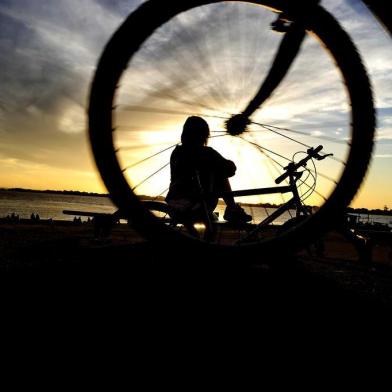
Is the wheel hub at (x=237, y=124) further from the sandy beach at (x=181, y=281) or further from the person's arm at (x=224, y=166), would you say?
the sandy beach at (x=181, y=281)

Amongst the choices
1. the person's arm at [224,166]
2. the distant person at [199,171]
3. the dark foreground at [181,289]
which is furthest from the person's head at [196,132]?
the dark foreground at [181,289]

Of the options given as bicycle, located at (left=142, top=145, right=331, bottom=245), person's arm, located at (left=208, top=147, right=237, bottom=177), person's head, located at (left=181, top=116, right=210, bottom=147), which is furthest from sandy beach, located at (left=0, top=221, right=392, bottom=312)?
person's head, located at (left=181, top=116, right=210, bottom=147)

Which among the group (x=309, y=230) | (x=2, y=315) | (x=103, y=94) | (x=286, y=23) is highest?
(x=286, y=23)

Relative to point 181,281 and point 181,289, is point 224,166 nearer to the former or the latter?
point 181,281

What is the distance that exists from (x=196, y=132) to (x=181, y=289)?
1.61 metres

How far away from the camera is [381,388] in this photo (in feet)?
2.80

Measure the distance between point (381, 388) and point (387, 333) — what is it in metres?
0.53

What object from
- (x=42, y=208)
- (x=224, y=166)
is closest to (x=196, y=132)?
(x=224, y=166)

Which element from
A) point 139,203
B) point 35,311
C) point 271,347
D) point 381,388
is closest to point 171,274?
point 139,203

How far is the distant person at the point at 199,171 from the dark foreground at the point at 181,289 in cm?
62

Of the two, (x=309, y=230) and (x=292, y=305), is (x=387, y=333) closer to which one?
(x=292, y=305)

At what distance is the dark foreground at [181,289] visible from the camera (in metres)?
1.41

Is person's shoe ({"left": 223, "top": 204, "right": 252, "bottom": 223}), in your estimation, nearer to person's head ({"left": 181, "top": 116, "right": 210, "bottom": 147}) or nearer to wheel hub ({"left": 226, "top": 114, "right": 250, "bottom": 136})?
person's head ({"left": 181, "top": 116, "right": 210, "bottom": 147})

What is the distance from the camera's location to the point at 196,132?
278 cm
